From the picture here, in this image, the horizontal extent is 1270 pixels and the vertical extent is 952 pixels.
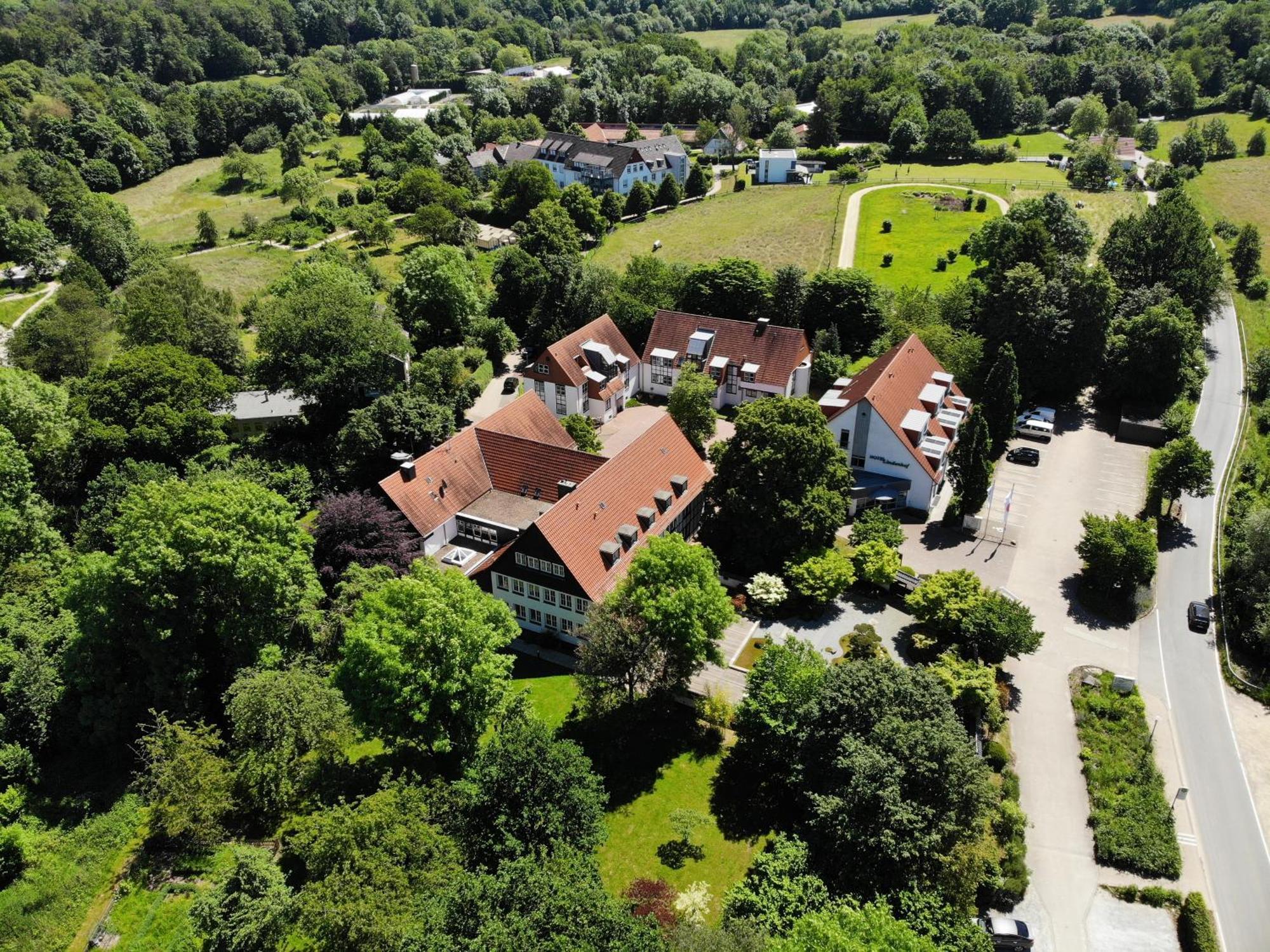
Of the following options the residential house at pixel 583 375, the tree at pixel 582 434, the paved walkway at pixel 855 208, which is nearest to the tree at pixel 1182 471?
the tree at pixel 582 434

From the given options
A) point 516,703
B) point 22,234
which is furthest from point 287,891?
point 22,234

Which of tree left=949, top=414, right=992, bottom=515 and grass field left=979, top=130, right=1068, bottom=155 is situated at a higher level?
tree left=949, top=414, right=992, bottom=515

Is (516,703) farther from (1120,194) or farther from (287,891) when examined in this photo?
(1120,194)

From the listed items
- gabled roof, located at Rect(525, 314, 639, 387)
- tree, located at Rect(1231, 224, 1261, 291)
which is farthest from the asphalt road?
gabled roof, located at Rect(525, 314, 639, 387)

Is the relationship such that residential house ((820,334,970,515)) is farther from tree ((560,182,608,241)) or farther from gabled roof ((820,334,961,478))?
tree ((560,182,608,241))

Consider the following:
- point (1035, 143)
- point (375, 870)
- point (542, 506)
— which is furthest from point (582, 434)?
point (1035, 143)

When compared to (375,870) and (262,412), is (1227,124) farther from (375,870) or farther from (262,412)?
(375,870)
